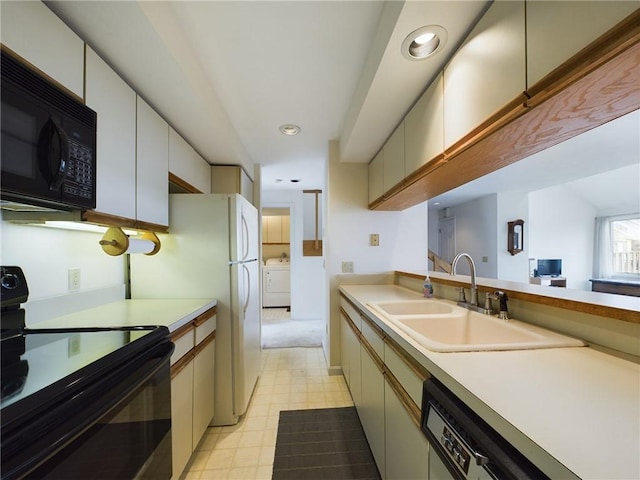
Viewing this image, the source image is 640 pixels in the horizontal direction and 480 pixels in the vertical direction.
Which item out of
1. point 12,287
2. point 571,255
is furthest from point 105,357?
point 571,255

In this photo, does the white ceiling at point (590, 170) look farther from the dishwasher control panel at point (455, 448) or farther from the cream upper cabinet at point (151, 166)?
the cream upper cabinet at point (151, 166)

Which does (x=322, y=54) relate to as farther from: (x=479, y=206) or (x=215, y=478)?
(x=479, y=206)

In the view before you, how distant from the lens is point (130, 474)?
0.86 meters

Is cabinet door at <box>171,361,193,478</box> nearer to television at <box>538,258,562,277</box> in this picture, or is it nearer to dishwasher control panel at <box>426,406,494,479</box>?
dishwasher control panel at <box>426,406,494,479</box>

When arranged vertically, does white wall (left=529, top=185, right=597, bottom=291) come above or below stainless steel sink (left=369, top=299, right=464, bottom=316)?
above

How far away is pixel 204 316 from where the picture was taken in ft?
5.36

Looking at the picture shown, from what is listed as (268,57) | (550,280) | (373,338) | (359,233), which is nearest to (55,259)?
(268,57)

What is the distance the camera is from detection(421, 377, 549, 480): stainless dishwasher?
1.61 ft

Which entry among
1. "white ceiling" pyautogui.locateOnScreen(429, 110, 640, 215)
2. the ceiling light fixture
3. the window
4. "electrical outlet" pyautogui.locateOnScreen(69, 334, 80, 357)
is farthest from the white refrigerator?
the window

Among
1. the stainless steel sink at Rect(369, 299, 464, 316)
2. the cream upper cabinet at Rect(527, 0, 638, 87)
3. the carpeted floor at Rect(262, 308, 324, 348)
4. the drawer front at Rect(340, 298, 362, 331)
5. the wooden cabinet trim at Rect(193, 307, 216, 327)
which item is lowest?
the carpeted floor at Rect(262, 308, 324, 348)

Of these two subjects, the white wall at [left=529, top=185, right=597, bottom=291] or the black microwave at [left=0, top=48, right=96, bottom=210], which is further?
the white wall at [left=529, top=185, right=597, bottom=291]

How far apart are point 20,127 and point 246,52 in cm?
105

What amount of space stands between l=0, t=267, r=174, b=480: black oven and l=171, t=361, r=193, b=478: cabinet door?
18cm

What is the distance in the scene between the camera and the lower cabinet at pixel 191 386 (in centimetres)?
131
